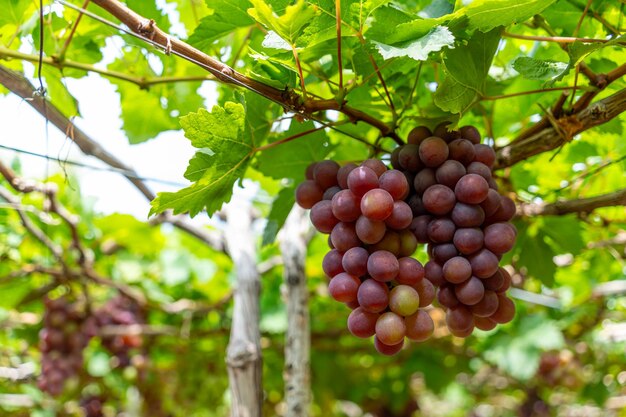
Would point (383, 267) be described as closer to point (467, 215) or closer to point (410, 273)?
point (410, 273)

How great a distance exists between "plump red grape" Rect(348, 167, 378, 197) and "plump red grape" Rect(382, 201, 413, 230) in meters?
0.04

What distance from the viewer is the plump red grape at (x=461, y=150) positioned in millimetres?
846

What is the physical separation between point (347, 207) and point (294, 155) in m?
0.29

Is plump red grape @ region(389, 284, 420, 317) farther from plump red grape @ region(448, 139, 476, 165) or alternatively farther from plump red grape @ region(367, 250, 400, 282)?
plump red grape @ region(448, 139, 476, 165)

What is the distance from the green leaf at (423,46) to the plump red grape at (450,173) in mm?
164

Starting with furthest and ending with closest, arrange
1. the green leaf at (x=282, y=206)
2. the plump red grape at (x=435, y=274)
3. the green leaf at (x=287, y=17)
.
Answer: the green leaf at (x=282, y=206)
the plump red grape at (x=435, y=274)
the green leaf at (x=287, y=17)

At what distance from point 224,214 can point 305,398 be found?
897 millimetres

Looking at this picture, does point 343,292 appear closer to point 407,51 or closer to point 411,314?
point 411,314

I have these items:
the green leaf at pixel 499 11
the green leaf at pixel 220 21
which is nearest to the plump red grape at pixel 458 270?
the green leaf at pixel 499 11

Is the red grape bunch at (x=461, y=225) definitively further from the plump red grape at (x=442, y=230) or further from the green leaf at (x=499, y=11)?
the green leaf at (x=499, y=11)

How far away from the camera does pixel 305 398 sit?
142cm

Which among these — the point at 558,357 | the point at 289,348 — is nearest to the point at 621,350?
the point at 558,357

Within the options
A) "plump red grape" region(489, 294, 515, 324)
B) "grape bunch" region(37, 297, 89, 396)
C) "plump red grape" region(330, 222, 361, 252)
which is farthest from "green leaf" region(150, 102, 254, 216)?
"grape bunch" region(37, 297, 89, 396)

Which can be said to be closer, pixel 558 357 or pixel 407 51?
pixel 407 51
